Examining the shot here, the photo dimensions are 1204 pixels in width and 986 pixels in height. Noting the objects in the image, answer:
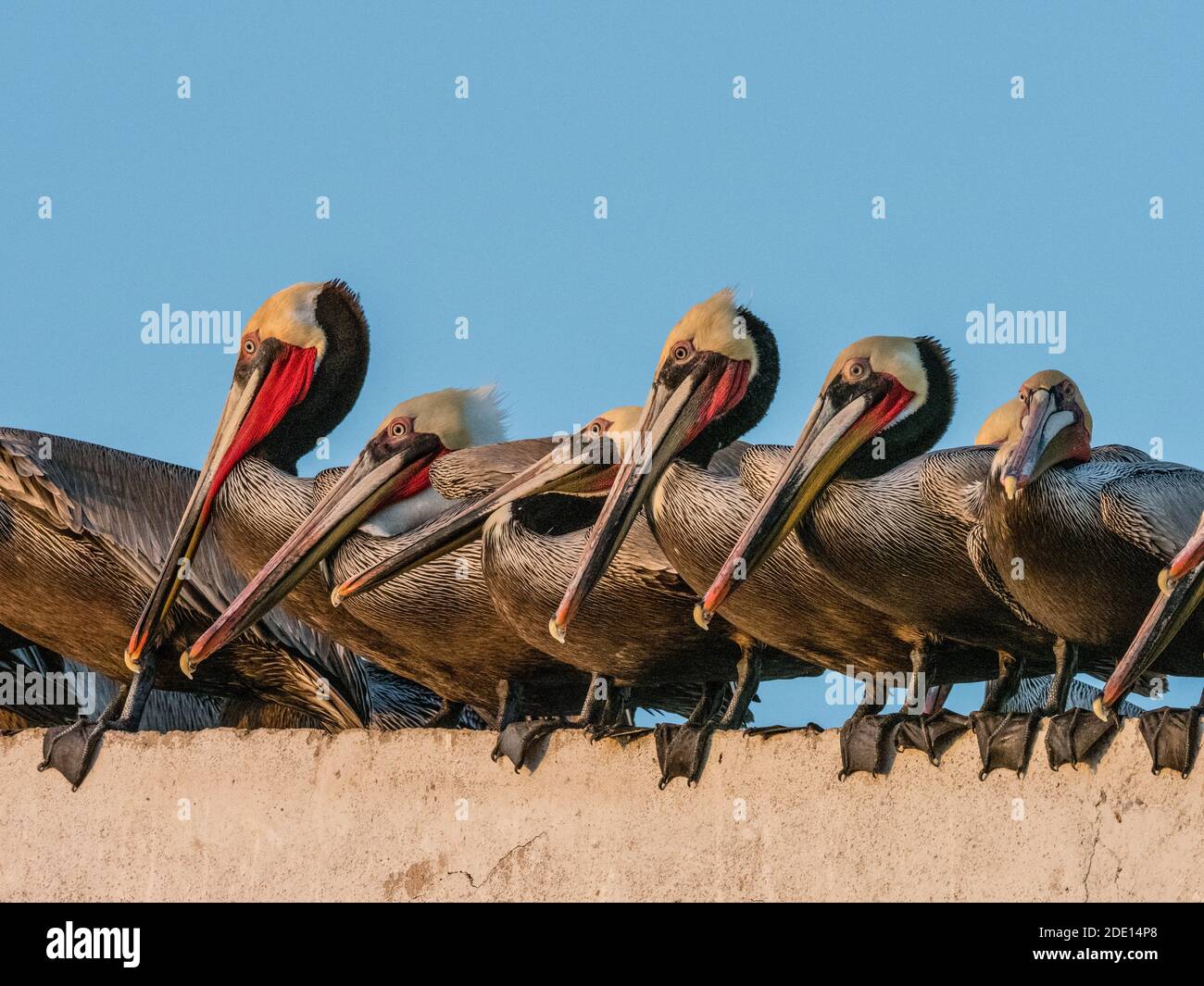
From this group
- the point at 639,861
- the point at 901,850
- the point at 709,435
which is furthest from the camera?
the point at 709,435

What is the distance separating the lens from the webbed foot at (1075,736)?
8453 millimetres

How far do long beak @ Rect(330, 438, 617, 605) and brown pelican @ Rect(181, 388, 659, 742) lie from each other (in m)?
0.23

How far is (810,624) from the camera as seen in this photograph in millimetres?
10773

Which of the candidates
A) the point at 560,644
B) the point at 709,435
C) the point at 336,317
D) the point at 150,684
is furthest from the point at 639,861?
the point at 336,317

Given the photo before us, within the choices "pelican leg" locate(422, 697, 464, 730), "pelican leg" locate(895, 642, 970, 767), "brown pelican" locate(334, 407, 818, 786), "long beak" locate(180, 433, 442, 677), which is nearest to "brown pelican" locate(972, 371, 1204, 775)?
"pelican leg" locate(895, 642, 970, 767)

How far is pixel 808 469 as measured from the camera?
10.6 m

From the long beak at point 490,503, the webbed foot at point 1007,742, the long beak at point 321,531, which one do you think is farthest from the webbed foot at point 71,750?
the webbed foot at point 1007,742

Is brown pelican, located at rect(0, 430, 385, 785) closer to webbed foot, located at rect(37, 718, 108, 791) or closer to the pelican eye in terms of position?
webbed foot, located at rect(37, 718, 108, 791)

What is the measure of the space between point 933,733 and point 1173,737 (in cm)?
97

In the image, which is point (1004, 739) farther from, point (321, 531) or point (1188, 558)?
point (321, 531)

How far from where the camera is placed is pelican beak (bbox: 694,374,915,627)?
10273mm

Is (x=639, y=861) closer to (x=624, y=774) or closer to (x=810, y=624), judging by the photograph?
(x=624, y=774)

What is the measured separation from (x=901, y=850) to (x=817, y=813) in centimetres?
39

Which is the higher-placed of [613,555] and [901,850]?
[613,555]
